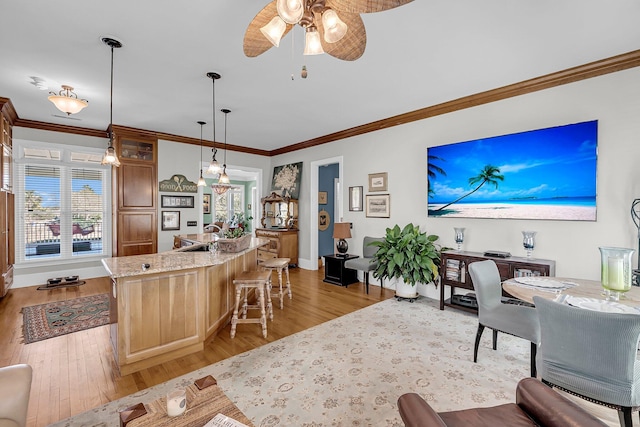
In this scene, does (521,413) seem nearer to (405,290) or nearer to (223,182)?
(405,290)

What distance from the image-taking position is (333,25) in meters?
1.53

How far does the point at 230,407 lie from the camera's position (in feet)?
4.34

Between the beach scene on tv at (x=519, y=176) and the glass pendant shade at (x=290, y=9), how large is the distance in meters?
3.28

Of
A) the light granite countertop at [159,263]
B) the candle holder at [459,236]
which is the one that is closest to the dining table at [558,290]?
the candle holder at [459,236]

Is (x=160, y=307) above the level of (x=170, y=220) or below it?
below

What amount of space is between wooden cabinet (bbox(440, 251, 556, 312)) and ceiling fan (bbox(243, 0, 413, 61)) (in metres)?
2.89

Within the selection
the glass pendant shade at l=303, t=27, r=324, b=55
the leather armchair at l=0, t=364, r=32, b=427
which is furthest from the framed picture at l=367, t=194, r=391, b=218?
the leather armchair at l=0, t=364, r=32, b=427

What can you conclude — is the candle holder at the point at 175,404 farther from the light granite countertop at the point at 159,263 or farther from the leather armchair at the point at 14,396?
the light granite countertop at the point at 159,263

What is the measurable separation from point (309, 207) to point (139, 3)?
4807mm

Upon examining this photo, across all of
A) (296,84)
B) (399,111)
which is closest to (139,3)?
(296,84)

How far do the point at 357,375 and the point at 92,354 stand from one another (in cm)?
255

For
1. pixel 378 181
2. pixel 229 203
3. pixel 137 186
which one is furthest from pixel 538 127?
pixel 229 203

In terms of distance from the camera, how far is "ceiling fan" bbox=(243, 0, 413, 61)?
4.55ft

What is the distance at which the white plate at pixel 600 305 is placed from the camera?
169 cm
